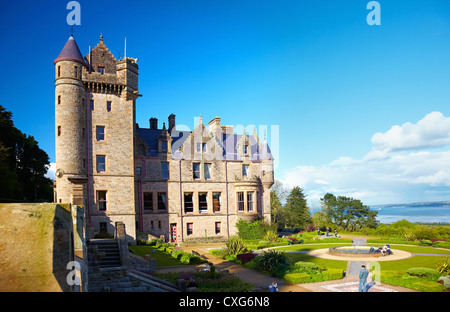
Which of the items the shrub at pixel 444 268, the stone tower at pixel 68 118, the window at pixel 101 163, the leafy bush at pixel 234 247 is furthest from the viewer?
the window at pixel 101 163

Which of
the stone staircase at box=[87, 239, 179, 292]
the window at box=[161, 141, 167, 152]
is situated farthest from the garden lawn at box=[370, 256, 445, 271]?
the window at box=[161, 141, 167, 152]

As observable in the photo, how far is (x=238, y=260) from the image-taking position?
27312 mm

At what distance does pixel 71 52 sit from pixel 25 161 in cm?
2403

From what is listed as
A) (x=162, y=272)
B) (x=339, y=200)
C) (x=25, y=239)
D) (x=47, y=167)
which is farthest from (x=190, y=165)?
(x=339, y=200)

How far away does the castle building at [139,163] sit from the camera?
3164 cm

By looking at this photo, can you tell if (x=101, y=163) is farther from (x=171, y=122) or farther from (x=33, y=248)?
(x=33, y=248)

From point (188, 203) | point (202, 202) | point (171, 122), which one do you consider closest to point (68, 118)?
point (171, 122)

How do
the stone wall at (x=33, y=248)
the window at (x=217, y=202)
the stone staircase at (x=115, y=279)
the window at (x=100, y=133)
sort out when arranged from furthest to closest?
the window at (x=217, y=202) → the window at (x=100, y=133) → the stone staircase at (x=115, y=279) → the stone wall at (x=33, y=248)

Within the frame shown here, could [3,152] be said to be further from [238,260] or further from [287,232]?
[287,232]

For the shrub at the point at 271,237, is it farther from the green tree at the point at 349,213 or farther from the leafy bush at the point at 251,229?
the green tree at the point at 349,213

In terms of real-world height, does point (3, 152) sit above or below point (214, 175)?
above

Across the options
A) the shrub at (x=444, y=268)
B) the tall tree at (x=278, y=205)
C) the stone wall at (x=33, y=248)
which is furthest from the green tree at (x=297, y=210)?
the stone wall at (x=33, y=248)
